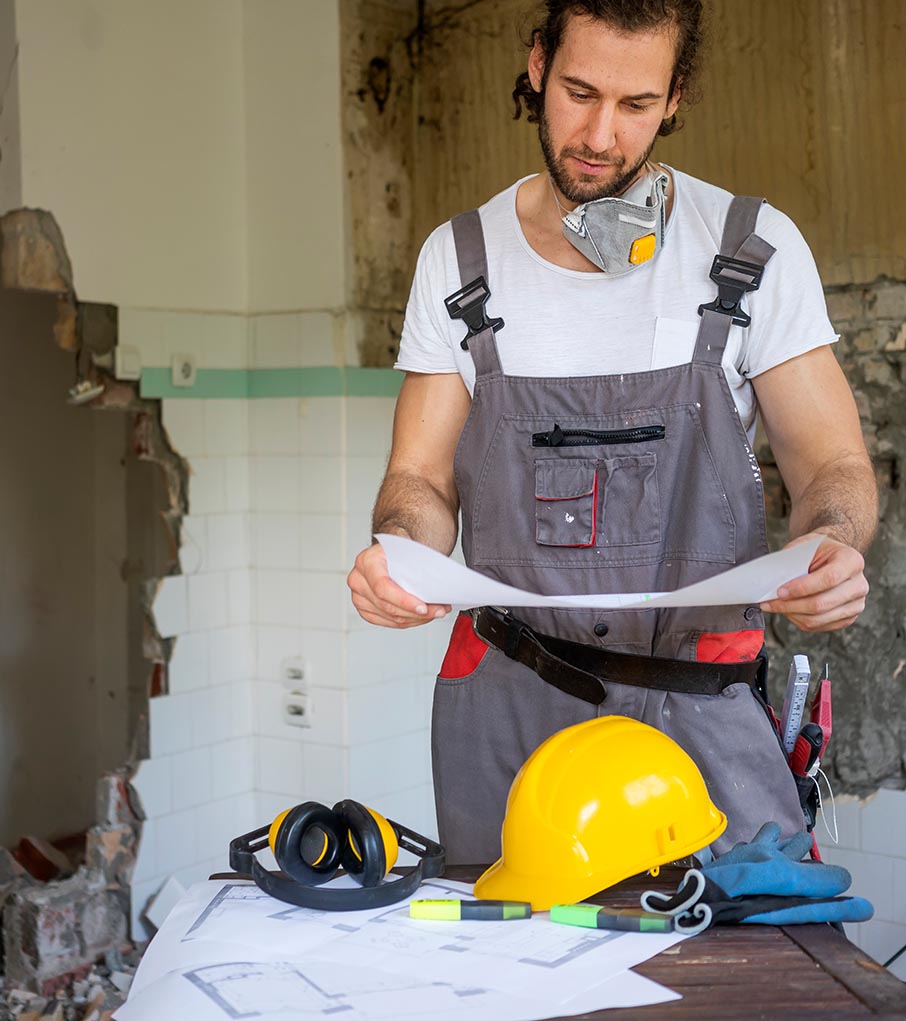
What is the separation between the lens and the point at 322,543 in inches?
165

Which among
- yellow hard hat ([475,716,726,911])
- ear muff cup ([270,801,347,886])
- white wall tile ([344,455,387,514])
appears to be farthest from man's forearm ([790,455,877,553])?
white wall tile ([344,455,387,514])

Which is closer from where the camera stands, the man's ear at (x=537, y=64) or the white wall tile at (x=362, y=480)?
the man's ear at (x=537, y=64)

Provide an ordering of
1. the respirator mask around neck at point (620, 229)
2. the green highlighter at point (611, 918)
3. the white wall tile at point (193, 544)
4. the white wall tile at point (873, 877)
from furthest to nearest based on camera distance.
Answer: the white wall tile at point (193, 544) → the white wall tile at point (873, 877) → the respirator mask around neck at point (620, 229) → the green highlighter at point (611, 918)

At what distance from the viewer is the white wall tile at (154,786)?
4074 millimetres

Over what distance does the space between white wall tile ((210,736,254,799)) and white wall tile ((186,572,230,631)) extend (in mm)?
414

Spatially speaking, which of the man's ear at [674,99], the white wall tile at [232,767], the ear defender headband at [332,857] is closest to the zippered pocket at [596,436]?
the man's ear at [674,99]

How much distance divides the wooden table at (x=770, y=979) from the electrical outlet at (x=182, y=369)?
3.09 metres

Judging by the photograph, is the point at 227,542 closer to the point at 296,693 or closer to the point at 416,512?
the point at 296,693

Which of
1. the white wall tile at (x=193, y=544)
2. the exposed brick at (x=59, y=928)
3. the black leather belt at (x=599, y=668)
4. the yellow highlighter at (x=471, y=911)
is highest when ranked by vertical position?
the white wall tile at (x=193, y=544)

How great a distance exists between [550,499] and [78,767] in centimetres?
398

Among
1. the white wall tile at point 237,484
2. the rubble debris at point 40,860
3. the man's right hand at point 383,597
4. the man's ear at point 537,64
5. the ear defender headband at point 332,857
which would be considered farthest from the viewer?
the rubble debris at point 40,860

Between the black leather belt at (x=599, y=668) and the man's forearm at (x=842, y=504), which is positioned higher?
the man's forearm at (x=842, y=504)

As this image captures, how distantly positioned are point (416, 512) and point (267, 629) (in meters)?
2.31

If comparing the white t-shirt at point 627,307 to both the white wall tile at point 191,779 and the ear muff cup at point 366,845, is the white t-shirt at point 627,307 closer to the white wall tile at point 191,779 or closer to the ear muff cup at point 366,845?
the ear muff cup at point 366,845
